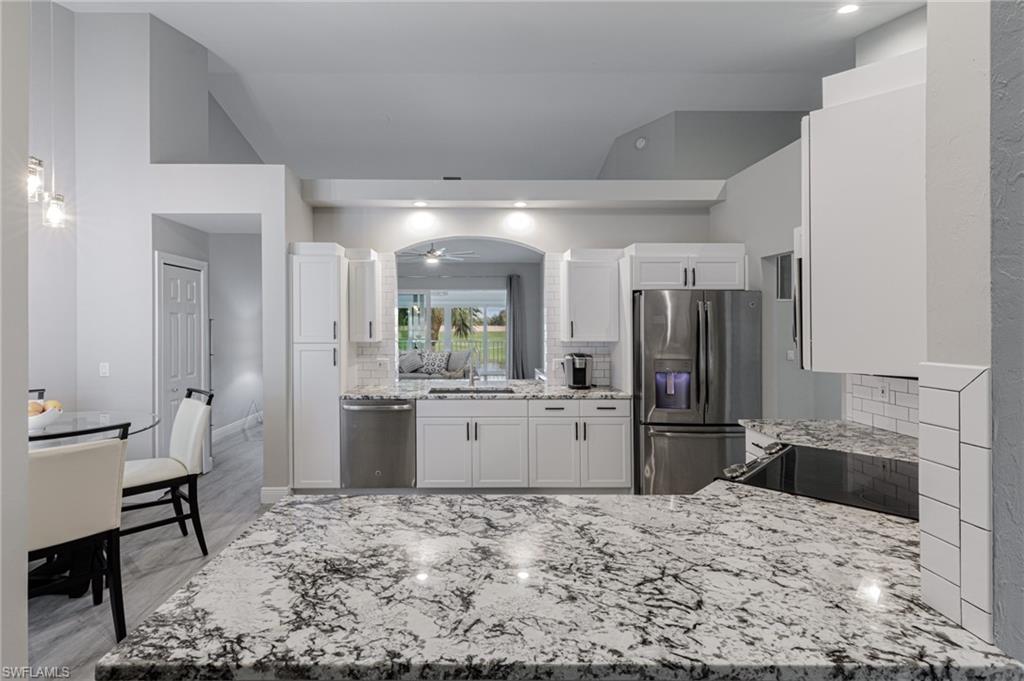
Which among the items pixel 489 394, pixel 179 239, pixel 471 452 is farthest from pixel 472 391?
pixel 179 239

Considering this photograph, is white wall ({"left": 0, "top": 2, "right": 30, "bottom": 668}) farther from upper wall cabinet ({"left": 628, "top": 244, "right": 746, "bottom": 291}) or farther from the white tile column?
upper wall cabinet ({"left": 628, "top": 244, "right": 746, "bottom": 291})

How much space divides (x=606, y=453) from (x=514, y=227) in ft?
7.32

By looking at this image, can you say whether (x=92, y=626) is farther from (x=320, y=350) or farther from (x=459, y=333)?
(x=459, y=333)

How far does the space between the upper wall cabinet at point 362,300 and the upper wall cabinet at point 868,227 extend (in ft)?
12.1

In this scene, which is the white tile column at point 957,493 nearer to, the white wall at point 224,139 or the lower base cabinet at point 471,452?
the lower base cabinet at point 471,452

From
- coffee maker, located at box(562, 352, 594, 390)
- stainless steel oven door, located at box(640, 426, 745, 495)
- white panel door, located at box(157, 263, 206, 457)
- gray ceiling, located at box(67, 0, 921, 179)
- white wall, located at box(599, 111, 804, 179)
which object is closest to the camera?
gray ceiling, located at box(67, 0, 921, 179)

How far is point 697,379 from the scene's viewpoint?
3.88 meters

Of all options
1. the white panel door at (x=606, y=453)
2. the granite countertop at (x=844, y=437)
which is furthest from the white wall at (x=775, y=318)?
the granite countertop at (x=844, y=437)

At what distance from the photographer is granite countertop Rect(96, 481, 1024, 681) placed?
0.66m

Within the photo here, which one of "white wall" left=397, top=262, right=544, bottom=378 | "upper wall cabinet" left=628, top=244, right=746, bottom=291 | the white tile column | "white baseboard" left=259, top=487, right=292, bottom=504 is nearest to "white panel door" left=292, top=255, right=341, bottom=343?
"white baseboard" left=259, top=487, right=292, bottom=504

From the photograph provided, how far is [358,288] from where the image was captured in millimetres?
4387

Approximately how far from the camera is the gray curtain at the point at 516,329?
9.09 m

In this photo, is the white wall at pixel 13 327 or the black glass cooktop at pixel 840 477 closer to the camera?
the white wall at pixel 13 327

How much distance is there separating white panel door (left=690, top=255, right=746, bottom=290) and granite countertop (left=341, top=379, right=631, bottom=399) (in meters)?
1.16
